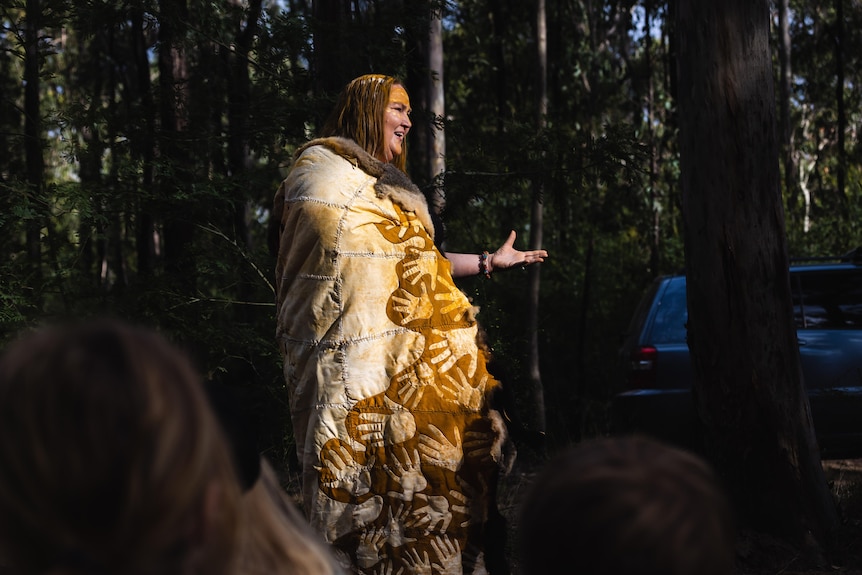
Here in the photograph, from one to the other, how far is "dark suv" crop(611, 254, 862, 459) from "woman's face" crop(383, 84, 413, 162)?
169 inches

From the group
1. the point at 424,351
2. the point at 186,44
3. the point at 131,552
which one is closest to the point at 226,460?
the point at 131,552

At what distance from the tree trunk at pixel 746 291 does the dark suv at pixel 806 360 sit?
78.1 inches

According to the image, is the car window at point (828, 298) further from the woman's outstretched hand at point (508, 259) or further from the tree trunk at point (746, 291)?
the woman's outstretched hand at point (508, 259)

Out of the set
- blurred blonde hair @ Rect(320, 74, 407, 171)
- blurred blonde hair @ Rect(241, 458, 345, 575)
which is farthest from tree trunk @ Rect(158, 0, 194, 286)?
blurred blonde hair @ Rect(241, 458, 345, 575)

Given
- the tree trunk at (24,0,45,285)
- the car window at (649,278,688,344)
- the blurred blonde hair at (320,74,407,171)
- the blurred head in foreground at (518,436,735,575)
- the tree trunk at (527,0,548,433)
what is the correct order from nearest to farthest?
the blurred head in foreground at (518,436,735,575), the blurred blonde hair at (320,74,407,171), the tree trunk at (24,0,45,285), the car window at (649,278,688,344), the tree trunk at (527,0,548,433)

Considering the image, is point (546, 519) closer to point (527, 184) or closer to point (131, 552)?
point (131, 552)

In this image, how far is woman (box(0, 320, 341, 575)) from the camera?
119 cm

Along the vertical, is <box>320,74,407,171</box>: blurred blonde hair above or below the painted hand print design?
above

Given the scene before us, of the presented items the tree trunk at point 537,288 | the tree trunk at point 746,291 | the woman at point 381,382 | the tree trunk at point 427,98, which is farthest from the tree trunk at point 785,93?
the woman at point 381,382

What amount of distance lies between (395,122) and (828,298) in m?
5.32

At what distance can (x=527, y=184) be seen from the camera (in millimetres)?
7711

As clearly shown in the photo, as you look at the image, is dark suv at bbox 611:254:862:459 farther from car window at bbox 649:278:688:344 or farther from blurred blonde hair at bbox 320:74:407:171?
blurred blonde hair at bbox 320:74:407:171

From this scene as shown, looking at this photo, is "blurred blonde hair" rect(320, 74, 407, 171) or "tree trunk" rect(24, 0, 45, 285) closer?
"blurred blonde hair" rect(320, 74, 407, 171)

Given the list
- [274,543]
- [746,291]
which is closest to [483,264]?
[746,291]
